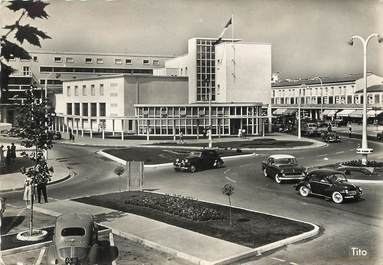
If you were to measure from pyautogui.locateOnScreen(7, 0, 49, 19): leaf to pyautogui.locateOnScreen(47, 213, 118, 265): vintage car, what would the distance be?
6.32 metres

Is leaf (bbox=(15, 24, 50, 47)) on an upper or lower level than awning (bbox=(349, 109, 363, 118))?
upper

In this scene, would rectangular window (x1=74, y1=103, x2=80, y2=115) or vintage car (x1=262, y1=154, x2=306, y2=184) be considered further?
rectangular window (x1=74, y1=103, x2=80, y2=115)

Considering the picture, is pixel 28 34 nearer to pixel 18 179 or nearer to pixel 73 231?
pixel 73 231

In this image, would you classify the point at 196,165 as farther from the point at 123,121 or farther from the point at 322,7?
the point at 123,121

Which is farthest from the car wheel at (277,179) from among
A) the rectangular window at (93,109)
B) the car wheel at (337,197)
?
the rectangular window at (93,109)

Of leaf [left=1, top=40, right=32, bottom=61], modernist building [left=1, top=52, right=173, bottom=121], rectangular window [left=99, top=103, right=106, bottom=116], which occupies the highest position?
modernist building [left=1, top=52, right=173, bottom=121]

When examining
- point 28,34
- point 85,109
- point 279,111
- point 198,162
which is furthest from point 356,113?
point 28,34

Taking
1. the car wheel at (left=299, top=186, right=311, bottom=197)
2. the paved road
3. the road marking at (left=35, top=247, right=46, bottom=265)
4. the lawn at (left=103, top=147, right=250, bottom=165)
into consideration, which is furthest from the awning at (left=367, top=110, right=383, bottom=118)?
the road marking at (left=35, top=247, right=46, bottom=265)

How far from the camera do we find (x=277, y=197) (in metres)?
22.7

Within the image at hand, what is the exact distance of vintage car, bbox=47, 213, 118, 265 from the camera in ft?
38.6

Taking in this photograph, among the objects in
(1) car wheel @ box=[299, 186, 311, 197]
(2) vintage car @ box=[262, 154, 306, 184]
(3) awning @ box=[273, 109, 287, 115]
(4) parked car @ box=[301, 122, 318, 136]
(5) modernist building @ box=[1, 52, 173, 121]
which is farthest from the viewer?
(3) awning @ box=[273, 109, 287, 115]

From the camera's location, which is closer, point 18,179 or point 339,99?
point 18,179

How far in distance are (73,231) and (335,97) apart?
9722 cm

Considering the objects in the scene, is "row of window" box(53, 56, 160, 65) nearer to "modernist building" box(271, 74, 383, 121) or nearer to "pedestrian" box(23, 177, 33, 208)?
"modernist building" box(271, 74, 383, 121)
